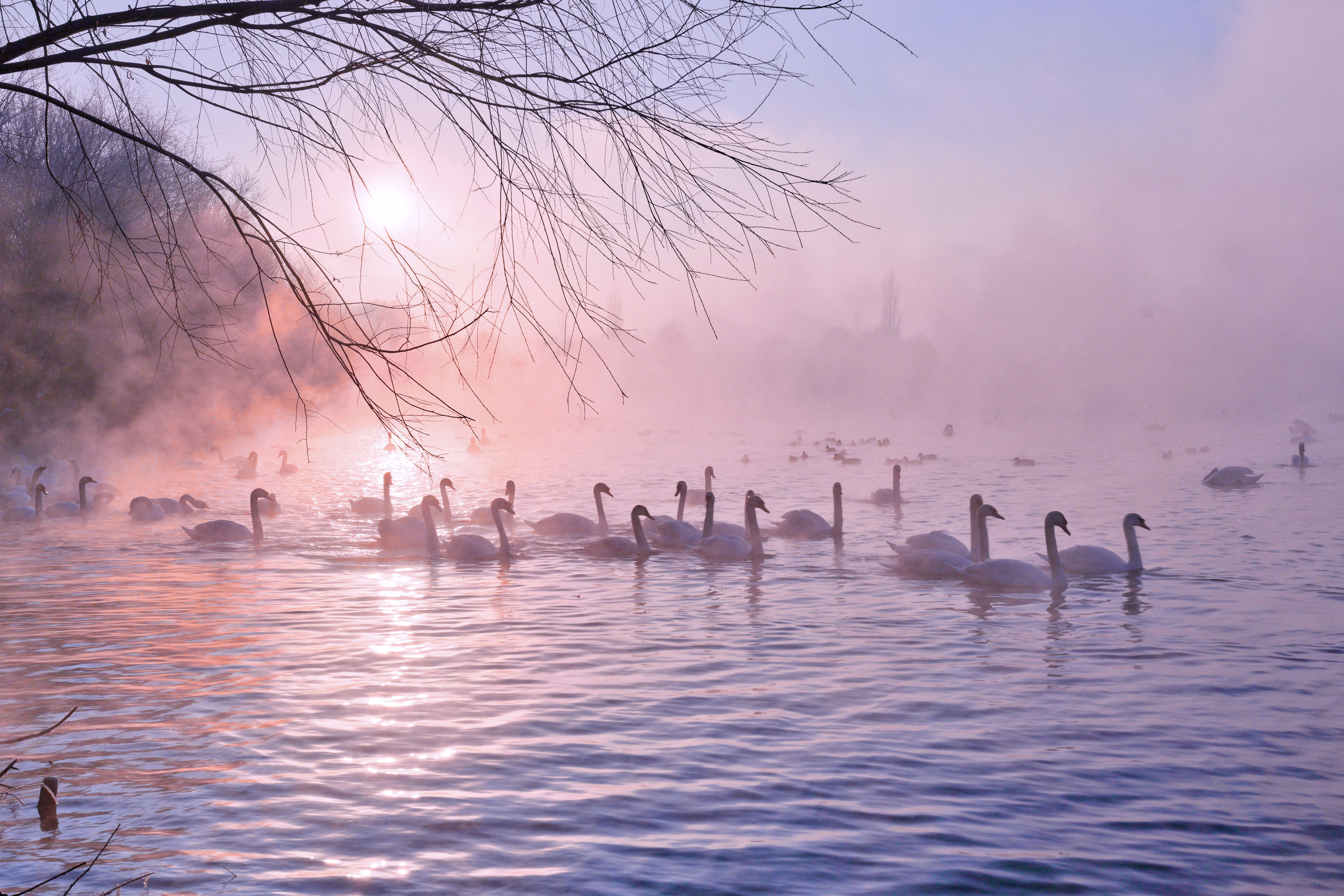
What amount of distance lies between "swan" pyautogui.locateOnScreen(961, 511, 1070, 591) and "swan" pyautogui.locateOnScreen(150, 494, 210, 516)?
15.4 metres

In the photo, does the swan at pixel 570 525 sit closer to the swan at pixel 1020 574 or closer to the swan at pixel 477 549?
the swan at pixel 477 549

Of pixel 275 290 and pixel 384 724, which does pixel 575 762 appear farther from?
pixel 275 290

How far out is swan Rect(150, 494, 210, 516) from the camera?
20.2m

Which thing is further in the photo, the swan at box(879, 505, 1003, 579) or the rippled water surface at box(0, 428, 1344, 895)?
the swan at box(879, 505, 1003, 579)

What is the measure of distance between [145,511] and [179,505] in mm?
1376

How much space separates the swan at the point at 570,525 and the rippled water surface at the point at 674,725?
2.35 m

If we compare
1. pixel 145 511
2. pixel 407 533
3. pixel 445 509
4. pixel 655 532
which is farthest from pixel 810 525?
pixel 145 511

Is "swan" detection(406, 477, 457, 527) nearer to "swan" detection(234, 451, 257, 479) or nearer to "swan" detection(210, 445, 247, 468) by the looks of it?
"swan" detection(234, 451, 257, 479)

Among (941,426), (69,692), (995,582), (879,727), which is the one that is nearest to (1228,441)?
(941,426)

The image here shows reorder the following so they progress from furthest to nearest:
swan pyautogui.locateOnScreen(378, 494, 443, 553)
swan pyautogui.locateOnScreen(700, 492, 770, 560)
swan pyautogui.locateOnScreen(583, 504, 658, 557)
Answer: swan pyautogui.locateOnScreen(378, 494, 443, 553) < swan pyautogui.locateOnScreen(583, 504, 658, 557) < swan pyautogui.locateOnScreen(700, 492, 770, 560)

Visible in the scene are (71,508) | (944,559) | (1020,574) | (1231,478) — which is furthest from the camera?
(1231,478)

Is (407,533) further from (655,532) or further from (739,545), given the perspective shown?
(739,545)

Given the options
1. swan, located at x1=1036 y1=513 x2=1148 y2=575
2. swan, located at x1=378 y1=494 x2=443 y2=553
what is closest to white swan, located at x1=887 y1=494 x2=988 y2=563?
swan, located at x1=1036 y1=513 x2=1148 y2=575

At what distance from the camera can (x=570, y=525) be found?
17.6m
